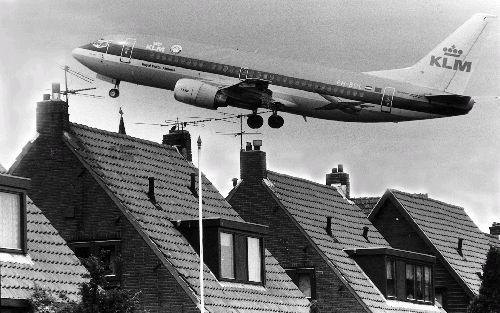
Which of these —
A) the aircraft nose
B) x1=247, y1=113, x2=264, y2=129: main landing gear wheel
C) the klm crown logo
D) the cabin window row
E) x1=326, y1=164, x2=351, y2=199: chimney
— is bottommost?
x1=326, y1=164, x2=351, y2=199: chimney

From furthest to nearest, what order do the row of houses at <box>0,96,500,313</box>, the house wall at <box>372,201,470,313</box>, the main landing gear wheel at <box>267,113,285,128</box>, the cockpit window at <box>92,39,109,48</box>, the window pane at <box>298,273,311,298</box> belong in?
the house wall at <box>372,201,470,313</box> < the cockpit window at <box>92,39,109,48</box> < the main landing gear wheel at <box>267,113,285,128</box> < the window pane at <box>298,273,311,298</box> < the row of houses at <box>0,96,500,313</box>

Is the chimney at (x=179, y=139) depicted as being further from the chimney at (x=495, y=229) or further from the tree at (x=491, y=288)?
the chimney at (x=495, y=229)

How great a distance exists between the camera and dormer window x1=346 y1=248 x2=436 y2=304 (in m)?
62.0

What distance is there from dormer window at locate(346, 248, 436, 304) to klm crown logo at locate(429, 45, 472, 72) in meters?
10.1

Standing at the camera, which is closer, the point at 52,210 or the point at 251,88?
the point at 52,210

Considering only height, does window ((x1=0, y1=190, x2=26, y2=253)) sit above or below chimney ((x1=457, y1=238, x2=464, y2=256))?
below

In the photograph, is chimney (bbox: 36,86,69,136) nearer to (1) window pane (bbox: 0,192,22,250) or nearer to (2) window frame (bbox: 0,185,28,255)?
(2) window frame (bbox: 0,185,28,255)

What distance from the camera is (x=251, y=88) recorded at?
65.4 metres

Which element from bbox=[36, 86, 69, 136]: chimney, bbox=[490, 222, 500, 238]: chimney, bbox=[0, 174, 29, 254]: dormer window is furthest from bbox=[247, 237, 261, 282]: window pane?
bbox=[490, 222, 500, 238]: chimney

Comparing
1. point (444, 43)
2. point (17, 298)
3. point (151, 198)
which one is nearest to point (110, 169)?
point (151, 198)

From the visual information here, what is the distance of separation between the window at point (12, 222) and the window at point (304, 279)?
22260mm

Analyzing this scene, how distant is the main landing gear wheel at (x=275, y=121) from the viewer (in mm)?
66875

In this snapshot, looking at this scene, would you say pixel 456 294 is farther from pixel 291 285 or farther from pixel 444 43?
pixel 291 285

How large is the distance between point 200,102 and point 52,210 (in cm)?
1522
